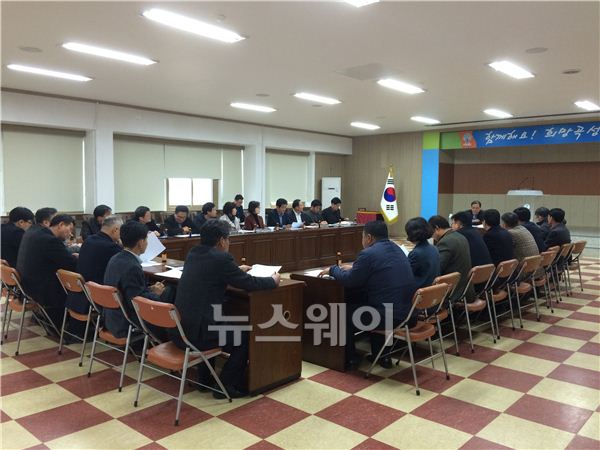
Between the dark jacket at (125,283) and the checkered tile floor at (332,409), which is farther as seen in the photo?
the dark jacket at (125,283)

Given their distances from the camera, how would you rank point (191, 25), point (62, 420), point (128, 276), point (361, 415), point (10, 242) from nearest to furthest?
point (62, 420) < point (361, 415) < point (128, 276) < point (191, 25) < point (10, 242)

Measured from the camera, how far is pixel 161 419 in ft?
9.36

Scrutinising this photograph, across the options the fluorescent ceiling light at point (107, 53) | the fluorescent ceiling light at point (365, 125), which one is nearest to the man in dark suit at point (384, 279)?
the fluorescent ceiling light at point (107, 53)

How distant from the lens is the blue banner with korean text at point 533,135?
32.2ft

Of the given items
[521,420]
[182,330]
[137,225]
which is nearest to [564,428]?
[521,420]

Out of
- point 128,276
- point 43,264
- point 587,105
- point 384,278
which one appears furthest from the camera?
point 587,105

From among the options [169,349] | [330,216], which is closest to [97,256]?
[169,349]

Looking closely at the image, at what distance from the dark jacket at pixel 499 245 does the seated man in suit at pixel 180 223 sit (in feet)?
13.7

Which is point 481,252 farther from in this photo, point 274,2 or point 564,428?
point 274,2

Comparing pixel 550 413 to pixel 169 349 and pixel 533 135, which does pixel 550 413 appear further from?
pixel 533 135

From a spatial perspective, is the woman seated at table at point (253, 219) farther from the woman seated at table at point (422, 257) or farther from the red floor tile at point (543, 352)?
the red floor tile at point (543, 352)

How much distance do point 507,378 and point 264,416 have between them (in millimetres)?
1933

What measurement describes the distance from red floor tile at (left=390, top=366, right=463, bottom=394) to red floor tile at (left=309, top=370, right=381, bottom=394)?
0.21 meters

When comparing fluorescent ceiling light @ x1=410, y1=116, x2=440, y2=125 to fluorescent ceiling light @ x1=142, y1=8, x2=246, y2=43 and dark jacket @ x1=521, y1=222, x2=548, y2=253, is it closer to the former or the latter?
dark jacket @ x1=521, y1=222, x2=548, y2=253
